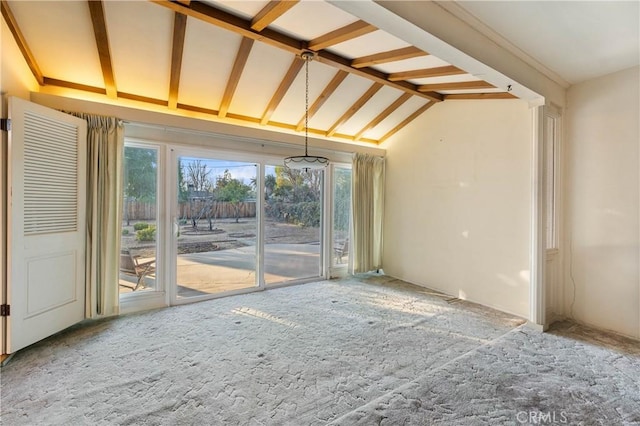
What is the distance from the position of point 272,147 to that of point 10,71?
297 cm

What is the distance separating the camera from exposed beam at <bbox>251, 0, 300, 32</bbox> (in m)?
2.50

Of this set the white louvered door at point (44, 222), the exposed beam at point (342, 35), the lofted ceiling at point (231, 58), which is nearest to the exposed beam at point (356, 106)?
the lofted ceiling at point (231, 58)

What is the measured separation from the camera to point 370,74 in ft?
12.5

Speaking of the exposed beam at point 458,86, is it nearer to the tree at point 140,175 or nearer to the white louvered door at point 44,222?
the tree at point 140,175

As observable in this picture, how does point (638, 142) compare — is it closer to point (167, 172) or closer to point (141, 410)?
point (141, 410)

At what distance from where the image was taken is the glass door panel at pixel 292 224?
497cm

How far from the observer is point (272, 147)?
16.1ft

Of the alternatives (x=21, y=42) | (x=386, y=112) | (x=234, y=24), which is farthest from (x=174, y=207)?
(x=386, y=112)

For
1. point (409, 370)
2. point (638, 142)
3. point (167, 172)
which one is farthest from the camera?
point (167, 172)

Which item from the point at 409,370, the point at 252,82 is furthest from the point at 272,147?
the point at 409,370

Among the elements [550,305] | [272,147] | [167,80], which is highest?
[167,80]

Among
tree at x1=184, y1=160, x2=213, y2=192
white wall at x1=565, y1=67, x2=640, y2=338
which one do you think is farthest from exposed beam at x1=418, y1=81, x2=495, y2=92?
tree at x1=184, y1=160, x2=213, y2=192

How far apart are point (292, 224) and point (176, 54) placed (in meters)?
2.94

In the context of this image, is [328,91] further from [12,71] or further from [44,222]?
[44,222]
